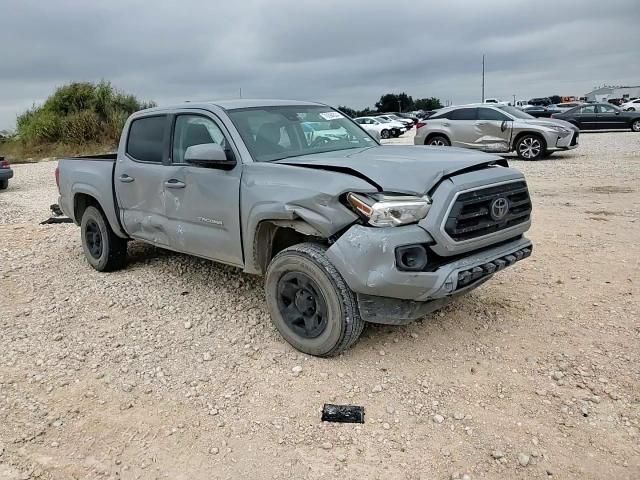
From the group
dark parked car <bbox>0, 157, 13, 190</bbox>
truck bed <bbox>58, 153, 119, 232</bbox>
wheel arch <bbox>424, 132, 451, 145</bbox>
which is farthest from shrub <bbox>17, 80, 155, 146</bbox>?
truck bed <bbox>58, 153, 119, 232</bbox>

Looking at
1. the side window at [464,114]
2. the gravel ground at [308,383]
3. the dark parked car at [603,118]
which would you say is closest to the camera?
the gravel ground at [308,383]

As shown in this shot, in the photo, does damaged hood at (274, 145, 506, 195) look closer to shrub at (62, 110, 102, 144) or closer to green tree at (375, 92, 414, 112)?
shrub at (62, 110, 102, 144)

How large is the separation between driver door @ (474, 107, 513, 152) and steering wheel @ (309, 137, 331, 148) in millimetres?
11611

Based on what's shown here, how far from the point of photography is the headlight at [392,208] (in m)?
3.38

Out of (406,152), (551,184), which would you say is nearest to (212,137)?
(406,152)

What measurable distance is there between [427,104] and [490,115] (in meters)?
80.2

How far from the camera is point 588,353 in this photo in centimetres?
373

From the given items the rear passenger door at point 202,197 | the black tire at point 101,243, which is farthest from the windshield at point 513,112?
the rear passenger door at point 202,197

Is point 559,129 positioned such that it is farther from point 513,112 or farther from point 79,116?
point 79,116

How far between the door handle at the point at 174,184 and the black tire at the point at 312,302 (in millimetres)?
1197

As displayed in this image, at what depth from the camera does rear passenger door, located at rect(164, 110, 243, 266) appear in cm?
423

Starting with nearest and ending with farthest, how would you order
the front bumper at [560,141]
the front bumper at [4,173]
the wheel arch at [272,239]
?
the wheel arch at [272,239]
the front bumper at [4,173]
the front bumper at [560,141]

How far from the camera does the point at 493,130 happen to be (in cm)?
1523

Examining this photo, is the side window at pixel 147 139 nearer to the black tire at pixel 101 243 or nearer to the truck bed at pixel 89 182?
the truck bed at pixel 89 182
